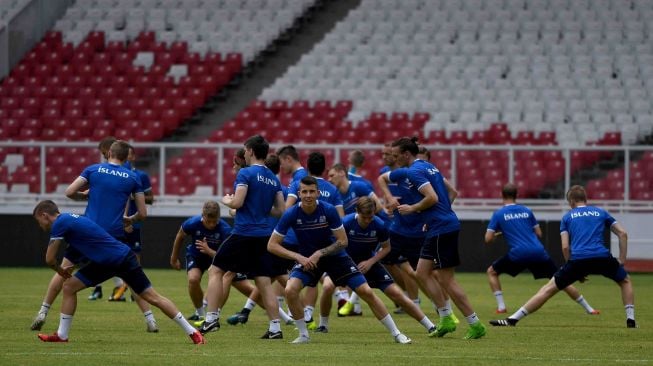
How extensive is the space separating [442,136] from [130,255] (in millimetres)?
20099

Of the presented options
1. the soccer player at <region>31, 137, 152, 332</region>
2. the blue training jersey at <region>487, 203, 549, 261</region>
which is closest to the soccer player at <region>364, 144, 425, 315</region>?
the blue training jersey at <region>487, 203, 549, 261</region>

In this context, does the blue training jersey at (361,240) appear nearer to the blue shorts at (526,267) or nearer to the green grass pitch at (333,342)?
the green grass pitch at (333,342)

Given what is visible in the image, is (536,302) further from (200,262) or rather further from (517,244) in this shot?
(200,262)

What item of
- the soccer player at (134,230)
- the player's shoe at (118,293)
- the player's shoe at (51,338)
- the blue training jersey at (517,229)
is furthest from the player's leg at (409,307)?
the player's shoe at (118,293)

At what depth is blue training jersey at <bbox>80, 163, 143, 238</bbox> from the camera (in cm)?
1402

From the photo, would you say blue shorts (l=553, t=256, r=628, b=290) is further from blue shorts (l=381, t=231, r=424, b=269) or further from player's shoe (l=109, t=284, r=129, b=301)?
player's shoe (l=109, t=284, r=129, b=301)

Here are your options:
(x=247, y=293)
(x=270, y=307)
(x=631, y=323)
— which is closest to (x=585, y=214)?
(x=631, y=323)

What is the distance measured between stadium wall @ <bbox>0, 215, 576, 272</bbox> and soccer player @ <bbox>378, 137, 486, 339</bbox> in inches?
534

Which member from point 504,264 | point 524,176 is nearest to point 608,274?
point 504,264

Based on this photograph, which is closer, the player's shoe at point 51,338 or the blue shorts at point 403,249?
the player's shoe at point 51,338

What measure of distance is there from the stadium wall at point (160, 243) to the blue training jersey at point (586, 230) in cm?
1161

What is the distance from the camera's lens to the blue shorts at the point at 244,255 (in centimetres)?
1401

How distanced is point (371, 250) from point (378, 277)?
3.36 ft

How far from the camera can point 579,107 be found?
1320 inches
